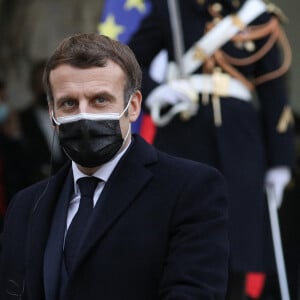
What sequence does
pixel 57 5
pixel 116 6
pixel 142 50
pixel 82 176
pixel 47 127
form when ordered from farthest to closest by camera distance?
pixel 57 5 < pixel 47 127 < pixel 116 6 < pixel 142 50 < pixel 82 176

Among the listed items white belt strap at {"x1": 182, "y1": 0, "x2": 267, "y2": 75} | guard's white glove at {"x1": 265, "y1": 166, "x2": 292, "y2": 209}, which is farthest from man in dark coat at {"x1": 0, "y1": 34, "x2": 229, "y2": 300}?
guard's white glove at {"x1": 265, "y1": 166, "x2": 292, "y2": 209}

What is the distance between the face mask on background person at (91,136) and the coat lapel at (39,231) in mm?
194

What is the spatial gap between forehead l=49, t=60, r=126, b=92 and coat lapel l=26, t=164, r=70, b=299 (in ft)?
1.10

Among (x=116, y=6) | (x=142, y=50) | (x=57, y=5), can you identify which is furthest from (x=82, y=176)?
(x=57, y=5)

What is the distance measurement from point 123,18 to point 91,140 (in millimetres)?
2462

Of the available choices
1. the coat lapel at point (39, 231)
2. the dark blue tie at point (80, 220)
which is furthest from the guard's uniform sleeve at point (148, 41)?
the dark blue tie at point (80, 220)

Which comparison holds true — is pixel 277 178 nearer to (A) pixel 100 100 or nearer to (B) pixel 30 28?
(A) pixel 100 100

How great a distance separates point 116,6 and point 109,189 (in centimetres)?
257

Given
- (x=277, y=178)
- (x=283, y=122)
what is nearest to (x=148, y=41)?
(x=283, y=122)

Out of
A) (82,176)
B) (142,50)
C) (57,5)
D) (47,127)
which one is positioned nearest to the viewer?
(82,176)

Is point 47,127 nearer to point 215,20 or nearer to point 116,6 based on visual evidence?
point 116,6

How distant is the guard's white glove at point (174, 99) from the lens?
5059mm

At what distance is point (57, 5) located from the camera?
28.1 feet

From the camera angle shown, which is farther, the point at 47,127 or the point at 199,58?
the point at 47,127
